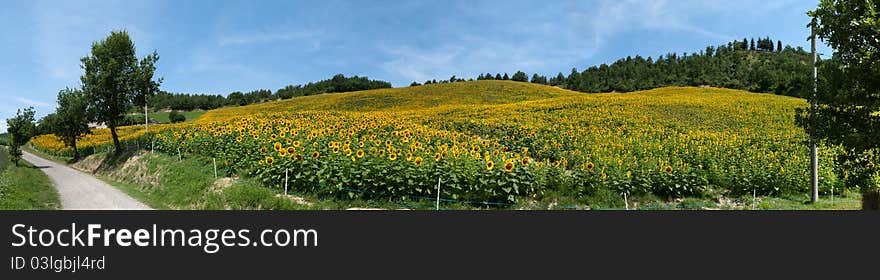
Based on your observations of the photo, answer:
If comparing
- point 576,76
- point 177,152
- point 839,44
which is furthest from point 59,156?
point 576,76

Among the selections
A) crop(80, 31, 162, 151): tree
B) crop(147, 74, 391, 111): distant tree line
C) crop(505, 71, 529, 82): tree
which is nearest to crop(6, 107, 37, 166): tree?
crop(80, 31, 162, 151): tree

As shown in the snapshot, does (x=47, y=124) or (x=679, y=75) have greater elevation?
(x=679, y=75)

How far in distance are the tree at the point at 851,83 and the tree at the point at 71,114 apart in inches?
1431

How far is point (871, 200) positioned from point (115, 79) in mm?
34705

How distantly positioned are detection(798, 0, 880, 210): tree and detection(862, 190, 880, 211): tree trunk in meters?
0.02

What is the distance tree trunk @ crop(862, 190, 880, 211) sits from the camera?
9234mm

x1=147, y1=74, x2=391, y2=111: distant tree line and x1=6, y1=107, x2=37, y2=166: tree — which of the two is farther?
x1=147, y1=74, x2=391, y2=111: distant tree line

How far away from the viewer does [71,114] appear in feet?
98.6

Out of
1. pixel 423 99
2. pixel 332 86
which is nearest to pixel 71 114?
pixel 423 99

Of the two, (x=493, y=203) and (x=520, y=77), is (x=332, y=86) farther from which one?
(x=493, y=203)

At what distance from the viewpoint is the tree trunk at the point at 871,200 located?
30.3 feet

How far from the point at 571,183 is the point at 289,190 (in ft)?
25.1

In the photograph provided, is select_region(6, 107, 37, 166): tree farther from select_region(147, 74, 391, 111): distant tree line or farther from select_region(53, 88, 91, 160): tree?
select_region(147, 74, 391, 111): distant tree line

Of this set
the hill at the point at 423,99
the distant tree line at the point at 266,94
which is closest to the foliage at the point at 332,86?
the distant tree line at the point at 266,94
